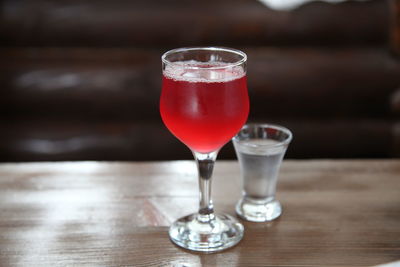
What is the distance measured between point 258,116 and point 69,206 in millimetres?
1204

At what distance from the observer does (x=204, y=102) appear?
0.85 meters

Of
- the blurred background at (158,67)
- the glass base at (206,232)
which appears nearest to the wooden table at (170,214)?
the glass base at (206,232)

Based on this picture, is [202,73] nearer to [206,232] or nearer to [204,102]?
[204,102]

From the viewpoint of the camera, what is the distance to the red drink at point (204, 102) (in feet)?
2.80

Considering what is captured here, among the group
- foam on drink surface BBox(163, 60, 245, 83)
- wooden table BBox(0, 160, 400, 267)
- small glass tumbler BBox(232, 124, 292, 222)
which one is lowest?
wooden table BBox(0, 160, 400, 267)

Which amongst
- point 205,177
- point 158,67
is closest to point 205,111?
point 205,177

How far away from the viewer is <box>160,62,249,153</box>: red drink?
85 cm

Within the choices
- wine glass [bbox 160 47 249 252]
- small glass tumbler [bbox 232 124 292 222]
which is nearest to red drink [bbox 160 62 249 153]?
wine glass [bbox 160 47 249 252]

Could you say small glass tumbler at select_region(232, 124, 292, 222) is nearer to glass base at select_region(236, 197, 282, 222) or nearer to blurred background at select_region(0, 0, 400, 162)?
glass base at select_region(236, 197, 282, 222)

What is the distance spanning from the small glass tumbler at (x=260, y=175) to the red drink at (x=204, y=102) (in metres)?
0.10

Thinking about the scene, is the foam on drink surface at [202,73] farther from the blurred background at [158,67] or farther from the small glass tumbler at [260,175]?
the blurred background at [158,67]

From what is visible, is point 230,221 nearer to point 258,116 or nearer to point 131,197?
point 131,197

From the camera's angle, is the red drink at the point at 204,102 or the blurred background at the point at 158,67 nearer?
the red drink at the point at 204,102

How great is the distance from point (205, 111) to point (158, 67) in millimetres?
1229
